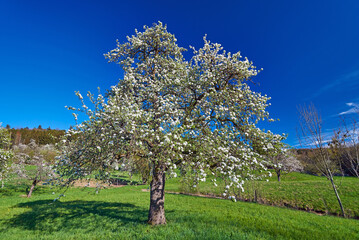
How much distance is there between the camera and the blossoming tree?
7.75 metres

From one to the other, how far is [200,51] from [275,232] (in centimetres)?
1236

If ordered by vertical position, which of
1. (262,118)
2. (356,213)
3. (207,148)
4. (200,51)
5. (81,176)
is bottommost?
(356,213)

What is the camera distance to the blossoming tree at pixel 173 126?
25.4 feet

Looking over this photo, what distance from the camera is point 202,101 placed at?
10.5 m

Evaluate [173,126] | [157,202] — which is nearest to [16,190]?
[157,202]

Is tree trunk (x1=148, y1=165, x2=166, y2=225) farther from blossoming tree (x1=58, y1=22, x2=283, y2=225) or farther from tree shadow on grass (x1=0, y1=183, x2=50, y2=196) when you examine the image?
tree shadow on grass (x1=0, y1=183, x2=50, y2=196)

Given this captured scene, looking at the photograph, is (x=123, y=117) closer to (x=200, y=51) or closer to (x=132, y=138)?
(x=132, y=138)

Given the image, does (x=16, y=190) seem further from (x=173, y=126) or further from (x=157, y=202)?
(x=173, y=126)

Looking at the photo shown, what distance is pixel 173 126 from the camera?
8492mm

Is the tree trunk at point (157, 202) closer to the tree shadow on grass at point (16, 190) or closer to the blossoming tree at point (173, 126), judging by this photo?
the blossoming tree at point (173, 126)

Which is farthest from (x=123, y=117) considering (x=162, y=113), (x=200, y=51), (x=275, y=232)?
(x=275, y=232)

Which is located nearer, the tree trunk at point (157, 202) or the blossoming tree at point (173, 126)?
the blossoming tree at point (173, 126)

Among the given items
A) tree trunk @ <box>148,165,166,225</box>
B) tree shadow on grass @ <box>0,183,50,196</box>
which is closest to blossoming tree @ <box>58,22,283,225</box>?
tree trunk @ <box>148,165,166,225</box>

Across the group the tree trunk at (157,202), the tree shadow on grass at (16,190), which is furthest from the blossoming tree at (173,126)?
the tree shadow on grass at (16,190)
